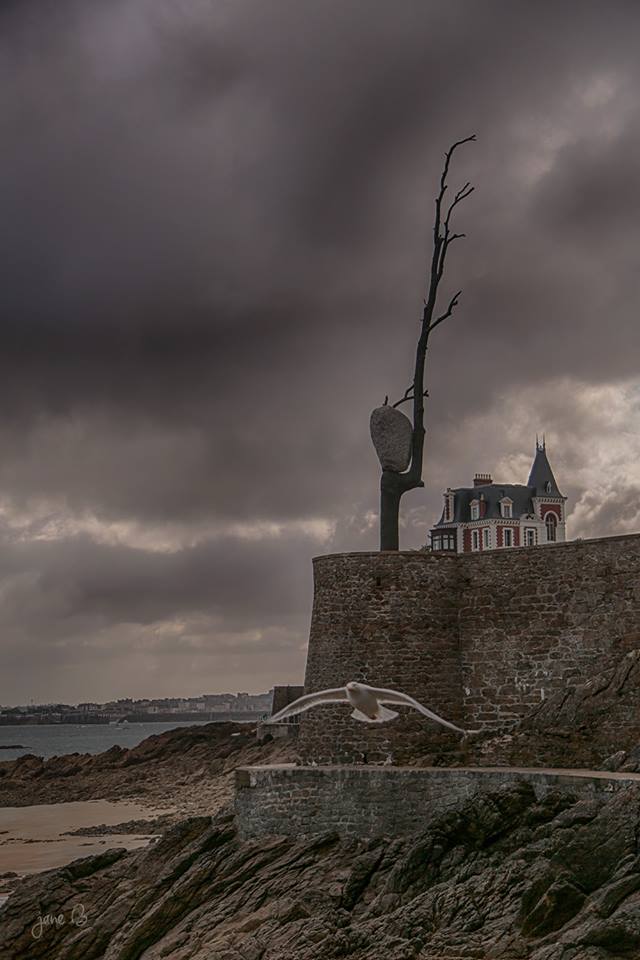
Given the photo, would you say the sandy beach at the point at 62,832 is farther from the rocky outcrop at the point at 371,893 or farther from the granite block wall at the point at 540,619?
the granite block wall at the point at 540,619

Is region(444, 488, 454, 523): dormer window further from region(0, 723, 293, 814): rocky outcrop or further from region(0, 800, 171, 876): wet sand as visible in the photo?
region(0, 800, 171, 876): wet sand

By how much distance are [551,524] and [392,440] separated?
3095 cm

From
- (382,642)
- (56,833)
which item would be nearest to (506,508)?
(56,833)

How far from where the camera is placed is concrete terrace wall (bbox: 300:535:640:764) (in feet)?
67.7

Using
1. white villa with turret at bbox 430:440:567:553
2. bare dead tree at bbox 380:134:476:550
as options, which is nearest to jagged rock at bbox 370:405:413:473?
bare dead tree at bbox 380:134:476:550

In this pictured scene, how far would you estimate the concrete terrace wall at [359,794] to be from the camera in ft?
61.2

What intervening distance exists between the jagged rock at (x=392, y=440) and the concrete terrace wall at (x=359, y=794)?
639 centimetres

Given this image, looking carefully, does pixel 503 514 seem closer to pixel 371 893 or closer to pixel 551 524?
pixel 551 524

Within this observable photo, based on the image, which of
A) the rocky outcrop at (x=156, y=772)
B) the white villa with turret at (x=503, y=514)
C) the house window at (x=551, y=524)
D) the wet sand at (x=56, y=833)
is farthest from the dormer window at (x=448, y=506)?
the wet sand at (x=56, y=833)

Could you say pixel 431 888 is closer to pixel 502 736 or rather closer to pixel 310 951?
pixel 310 951

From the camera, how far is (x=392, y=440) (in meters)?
24.4

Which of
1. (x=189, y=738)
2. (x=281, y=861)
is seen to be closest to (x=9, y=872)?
(x=281, y=861)

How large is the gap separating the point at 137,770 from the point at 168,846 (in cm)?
→ 3073

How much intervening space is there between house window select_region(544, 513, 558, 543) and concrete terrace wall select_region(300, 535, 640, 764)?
32.5 meters
